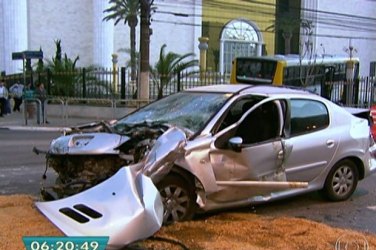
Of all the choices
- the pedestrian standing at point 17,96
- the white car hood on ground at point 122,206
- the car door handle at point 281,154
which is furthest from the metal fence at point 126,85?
the white car hood on ground at point 122,206

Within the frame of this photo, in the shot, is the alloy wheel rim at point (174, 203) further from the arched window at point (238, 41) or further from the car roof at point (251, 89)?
the arched window at point (238, 41)

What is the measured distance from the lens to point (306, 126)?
679 centimetres

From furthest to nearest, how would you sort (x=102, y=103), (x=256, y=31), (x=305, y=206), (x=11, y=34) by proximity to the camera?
1. (x=256, y=31)
2. (x=11, y=34)
3. (x=102, y=103)
4. (x=305, y=206)

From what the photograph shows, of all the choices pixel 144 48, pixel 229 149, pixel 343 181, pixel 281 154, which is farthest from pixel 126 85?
pixel 229 149

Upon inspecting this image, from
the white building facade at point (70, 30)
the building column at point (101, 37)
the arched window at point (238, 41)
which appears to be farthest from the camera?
the arched window at point (238, 41)

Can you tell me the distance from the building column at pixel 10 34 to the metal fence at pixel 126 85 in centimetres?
1670

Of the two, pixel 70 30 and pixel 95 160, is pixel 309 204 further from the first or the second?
pixel 70 30

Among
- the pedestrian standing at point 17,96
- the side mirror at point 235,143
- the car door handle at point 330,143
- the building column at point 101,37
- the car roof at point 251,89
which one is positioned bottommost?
the pedestrian standing at point 17,96

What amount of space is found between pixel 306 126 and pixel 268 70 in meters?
18.1

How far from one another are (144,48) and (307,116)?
14.7m

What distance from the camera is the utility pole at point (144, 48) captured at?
19.9m

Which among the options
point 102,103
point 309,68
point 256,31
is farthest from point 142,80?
point 256,31

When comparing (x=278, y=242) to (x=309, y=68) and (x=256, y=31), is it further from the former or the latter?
(x=256, y=31)

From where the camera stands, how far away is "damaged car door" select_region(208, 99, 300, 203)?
19.1 feet
